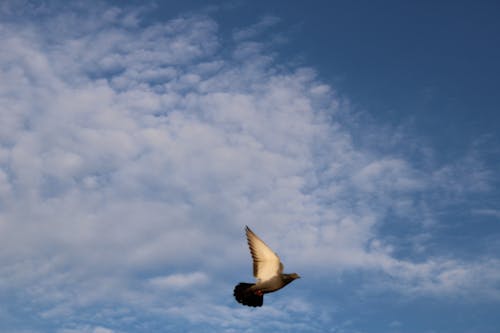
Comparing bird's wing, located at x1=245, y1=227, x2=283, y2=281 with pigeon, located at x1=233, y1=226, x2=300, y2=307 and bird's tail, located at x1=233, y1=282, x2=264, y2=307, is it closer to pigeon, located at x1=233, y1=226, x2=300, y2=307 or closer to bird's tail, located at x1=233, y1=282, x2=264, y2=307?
pigeon, located at x1=233, y1=226, x2=300, y2=307

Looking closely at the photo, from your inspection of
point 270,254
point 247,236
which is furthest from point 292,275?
point 247,236

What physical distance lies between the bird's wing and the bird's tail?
34.9 inches

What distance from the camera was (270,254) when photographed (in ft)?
73.0

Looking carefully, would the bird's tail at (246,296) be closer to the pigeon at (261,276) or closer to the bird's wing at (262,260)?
the pigeon at (261,276)

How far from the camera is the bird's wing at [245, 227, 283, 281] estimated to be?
2223 cm

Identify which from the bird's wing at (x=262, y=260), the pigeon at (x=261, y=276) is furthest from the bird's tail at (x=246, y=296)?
the bird's wing at (x=262, y=260)

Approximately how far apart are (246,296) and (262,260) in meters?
2.00

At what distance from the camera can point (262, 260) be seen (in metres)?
22.5

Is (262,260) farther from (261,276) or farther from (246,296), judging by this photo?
(246,296)

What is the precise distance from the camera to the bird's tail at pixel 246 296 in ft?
71.1

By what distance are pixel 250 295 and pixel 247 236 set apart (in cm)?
299

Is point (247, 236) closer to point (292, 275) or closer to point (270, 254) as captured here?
point (270, 254)

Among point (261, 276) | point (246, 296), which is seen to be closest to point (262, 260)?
point (261, 276)

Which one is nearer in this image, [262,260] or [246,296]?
[246,296]
